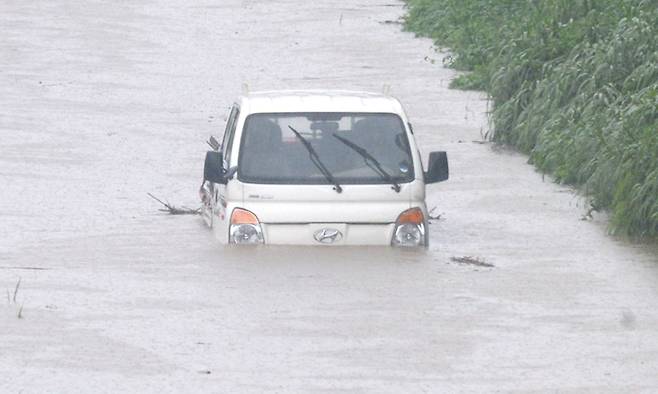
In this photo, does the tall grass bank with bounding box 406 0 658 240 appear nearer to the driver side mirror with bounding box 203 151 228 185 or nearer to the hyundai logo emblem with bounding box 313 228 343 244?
the hyundai logo emblem with bounding box 313 228 343 244

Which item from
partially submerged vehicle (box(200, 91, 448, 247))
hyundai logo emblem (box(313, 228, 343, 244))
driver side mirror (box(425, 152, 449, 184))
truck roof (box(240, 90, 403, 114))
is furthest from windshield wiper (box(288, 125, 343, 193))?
driver side mirror (box(425, 152, 449, 184))

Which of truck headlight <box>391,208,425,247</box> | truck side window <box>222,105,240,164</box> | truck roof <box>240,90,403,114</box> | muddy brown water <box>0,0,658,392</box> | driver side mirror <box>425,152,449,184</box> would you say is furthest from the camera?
truck side window <box>222,105,240,164</box>

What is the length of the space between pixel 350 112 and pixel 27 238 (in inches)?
145

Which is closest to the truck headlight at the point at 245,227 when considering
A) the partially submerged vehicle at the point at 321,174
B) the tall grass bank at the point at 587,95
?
the partially submerged vehicle at the point at 321,174

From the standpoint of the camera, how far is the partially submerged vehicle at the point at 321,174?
15070 mm

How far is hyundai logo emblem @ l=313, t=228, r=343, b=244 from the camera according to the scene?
593 inches

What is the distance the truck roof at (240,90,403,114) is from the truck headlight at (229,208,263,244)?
0.98 meters

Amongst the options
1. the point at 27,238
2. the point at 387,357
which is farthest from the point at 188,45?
the point at 387,357

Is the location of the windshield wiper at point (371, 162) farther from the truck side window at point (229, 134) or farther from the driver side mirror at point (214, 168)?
the driver side mirror at point (214, 168)

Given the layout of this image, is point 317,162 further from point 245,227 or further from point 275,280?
point 275,280

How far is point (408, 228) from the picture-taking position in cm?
1525

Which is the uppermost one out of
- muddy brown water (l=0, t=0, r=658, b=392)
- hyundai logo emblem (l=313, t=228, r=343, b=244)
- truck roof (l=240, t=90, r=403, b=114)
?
truck roof (l=240, t=90, r=403, b=114)

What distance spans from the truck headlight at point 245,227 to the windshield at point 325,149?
31cm

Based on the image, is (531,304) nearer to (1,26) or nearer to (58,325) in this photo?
(58,325)
